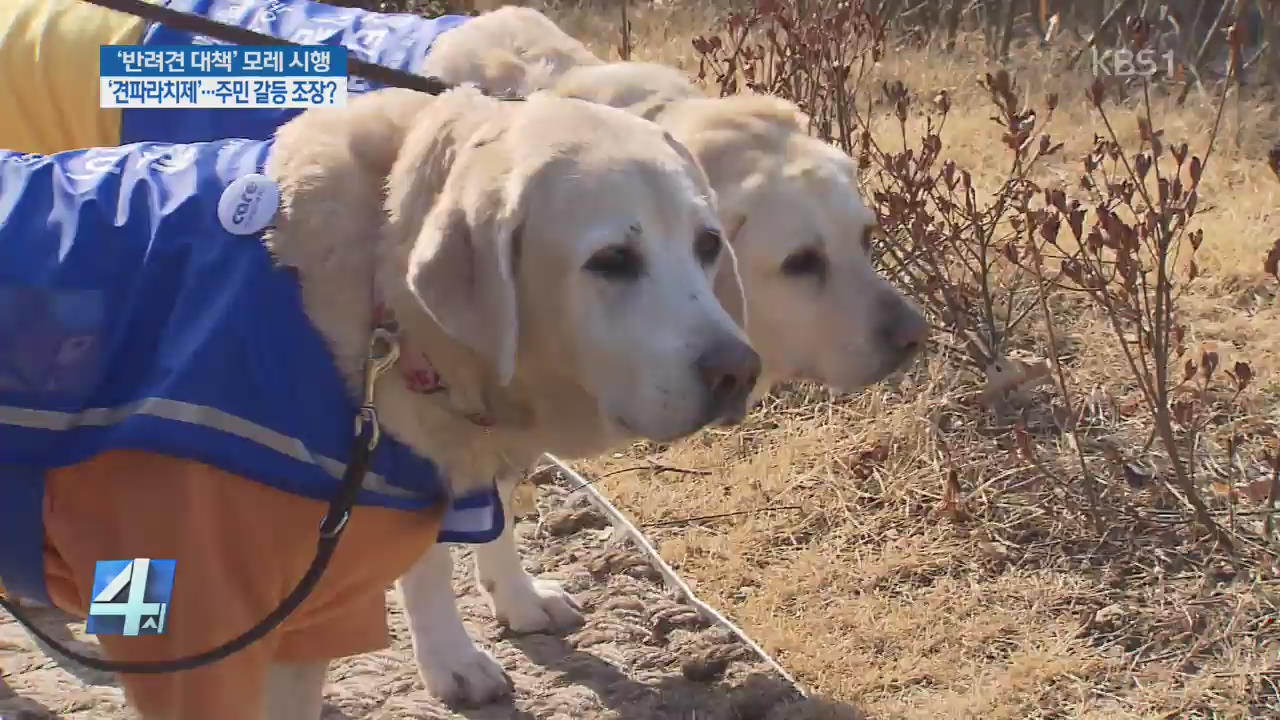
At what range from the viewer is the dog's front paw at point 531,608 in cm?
300

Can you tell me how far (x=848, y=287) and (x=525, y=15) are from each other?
119 cm

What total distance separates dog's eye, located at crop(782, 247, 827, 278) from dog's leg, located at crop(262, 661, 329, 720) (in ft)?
3.84

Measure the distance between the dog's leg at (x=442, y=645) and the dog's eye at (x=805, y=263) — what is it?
93 centimetres

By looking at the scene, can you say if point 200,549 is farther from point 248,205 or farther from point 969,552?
point 969,552

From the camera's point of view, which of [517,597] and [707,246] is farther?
[517,597]

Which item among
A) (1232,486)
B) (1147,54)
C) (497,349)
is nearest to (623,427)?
(497,349)

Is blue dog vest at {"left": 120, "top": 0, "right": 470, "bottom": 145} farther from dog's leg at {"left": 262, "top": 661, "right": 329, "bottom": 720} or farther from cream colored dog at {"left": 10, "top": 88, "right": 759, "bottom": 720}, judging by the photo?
dog's leg at {"left": 262, "top": 661, "right": 329, "bottom": 720}

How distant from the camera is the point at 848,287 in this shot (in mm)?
2664

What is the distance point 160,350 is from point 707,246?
2.53 ft

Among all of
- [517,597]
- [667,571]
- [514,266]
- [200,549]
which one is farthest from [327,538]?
[667,571]

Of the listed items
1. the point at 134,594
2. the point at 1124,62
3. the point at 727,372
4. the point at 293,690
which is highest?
the point at 727,372

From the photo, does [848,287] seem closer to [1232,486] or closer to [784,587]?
[784,587]

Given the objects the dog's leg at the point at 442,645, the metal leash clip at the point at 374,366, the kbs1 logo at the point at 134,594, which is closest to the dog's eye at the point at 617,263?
the metal leash clip at the point at 374,366
